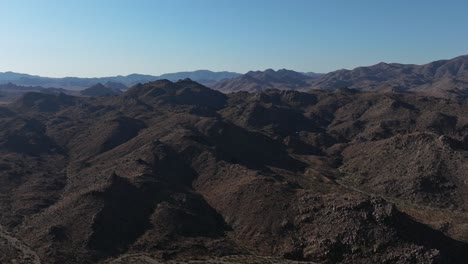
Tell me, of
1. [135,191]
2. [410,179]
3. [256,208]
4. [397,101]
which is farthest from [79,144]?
[397,101]

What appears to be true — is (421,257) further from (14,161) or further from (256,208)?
(14,161)

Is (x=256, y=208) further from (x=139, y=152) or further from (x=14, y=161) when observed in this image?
(x=14, y=161)

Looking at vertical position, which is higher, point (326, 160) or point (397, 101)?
point (397, 101)

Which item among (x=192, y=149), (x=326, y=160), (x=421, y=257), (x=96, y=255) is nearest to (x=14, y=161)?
(x=192, y=149)

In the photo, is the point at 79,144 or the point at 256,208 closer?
the point at 256,208

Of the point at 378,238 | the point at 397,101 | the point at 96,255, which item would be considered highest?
the point at 397,101

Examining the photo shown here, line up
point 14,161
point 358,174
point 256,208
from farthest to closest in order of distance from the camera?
point 14,161 → point 358,174 → point 256,208

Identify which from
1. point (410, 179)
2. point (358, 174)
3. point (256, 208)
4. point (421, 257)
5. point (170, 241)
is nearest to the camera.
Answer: point (421, 257)
